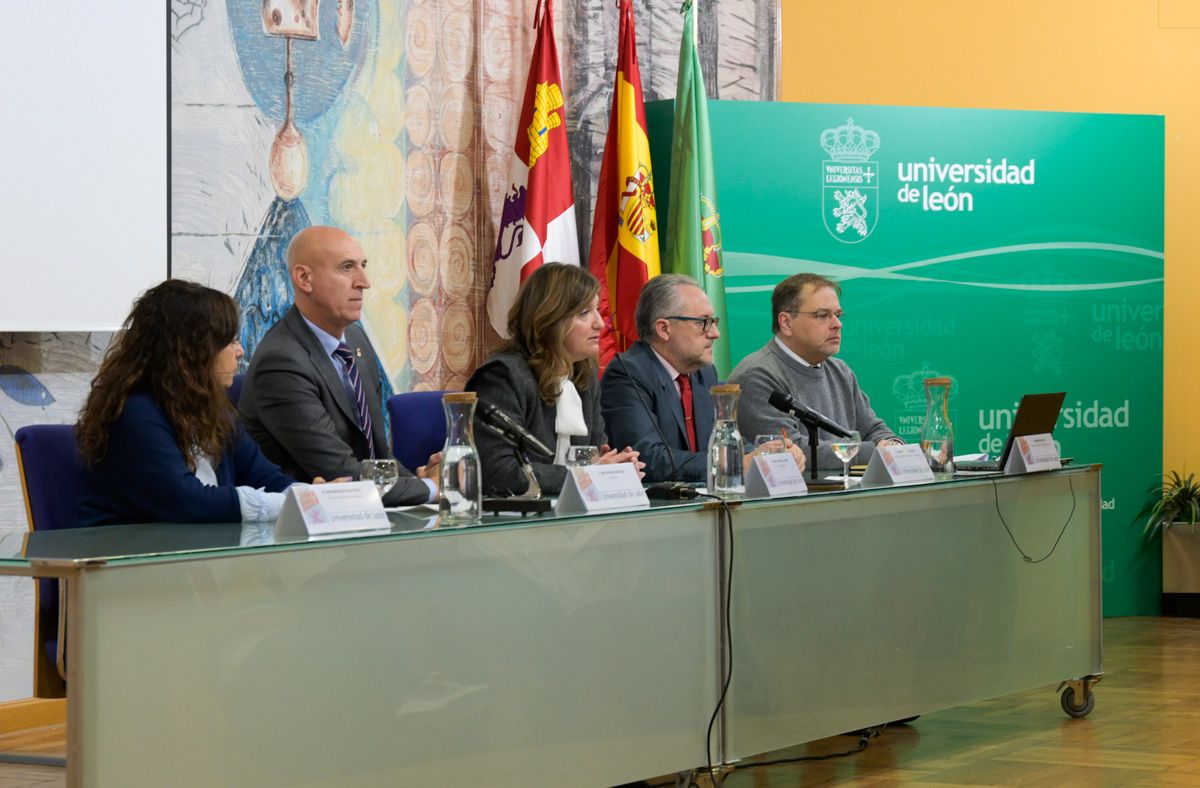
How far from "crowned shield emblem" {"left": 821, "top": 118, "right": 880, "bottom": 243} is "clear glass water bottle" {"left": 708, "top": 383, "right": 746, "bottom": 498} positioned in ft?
9.38

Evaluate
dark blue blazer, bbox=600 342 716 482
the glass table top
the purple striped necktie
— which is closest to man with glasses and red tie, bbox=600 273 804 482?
dark blue blazer, bbox=600 342 716 482

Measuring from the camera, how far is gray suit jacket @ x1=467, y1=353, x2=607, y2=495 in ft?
11.6

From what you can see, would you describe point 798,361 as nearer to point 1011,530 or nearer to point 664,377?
point 664,377

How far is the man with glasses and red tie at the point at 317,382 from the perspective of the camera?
138 inches

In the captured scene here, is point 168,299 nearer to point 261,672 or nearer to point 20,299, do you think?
point 261,672

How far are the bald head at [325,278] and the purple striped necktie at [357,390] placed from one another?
0.17 feet

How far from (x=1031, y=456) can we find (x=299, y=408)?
1996 mm

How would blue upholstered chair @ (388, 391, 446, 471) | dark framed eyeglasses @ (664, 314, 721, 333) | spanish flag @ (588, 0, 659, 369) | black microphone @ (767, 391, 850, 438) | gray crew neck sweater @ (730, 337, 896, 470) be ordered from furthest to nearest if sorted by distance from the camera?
1. spanish flag @ (588, 0, 659, 369)
2. gray crew neck sweater @ (730, 337, 896, 470)
3. dark framed eyeglasses @ (664, 314, 721, 333)
4. blue upholstered chair @ (388, 391, 446, 471)
5. black microphone @ (767, 391, 850, 438)

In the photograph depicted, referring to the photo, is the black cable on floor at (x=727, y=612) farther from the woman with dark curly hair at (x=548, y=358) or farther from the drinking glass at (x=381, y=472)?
the drinking glass at (x=381, y=472)

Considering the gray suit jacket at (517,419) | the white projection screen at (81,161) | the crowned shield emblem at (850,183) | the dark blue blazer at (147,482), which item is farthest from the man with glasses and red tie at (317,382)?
the crowned shield emblem at (850,183)

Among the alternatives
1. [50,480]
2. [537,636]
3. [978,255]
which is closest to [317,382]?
[50,480]

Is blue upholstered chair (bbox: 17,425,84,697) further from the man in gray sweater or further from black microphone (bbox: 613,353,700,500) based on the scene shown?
the man in gray sweater

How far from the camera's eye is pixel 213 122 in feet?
16.1

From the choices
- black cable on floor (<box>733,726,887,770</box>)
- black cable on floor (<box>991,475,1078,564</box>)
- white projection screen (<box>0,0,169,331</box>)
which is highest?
white projection screen (<box>0,0,169,331</box>)
